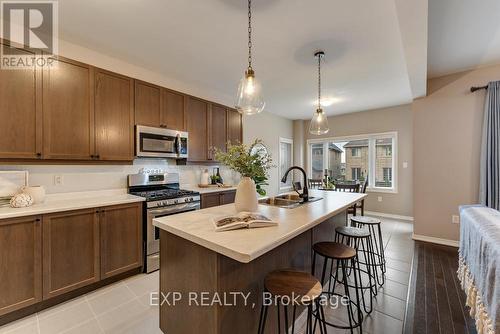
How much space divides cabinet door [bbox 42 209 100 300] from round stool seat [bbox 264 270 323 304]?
6.40 ft

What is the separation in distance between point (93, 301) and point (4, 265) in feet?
2.55

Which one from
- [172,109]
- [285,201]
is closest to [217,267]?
[285,201]

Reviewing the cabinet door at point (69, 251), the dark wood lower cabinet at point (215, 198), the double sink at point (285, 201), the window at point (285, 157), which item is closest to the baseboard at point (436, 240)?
the double sink at point (285, 201)

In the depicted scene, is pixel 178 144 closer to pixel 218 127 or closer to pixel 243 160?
pixel 218 127

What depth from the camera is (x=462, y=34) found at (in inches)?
95.0

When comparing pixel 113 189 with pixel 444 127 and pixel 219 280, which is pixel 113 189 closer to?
pixel 219 280

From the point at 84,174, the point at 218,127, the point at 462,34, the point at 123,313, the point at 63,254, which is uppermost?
the point at 462,34

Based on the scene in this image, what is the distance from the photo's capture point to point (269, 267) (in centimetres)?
153

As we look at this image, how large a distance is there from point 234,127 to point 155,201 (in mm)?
2195

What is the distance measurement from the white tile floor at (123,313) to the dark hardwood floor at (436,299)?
10 cm

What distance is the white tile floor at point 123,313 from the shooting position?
1762 millimetres

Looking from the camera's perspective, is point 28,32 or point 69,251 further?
point 28,32

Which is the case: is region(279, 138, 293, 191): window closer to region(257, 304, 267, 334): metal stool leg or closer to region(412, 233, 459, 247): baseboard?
region(412, 233, 459, 247): baseboard

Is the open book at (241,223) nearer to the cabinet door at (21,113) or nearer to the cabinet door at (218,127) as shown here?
the cabinet door at (21,113)
